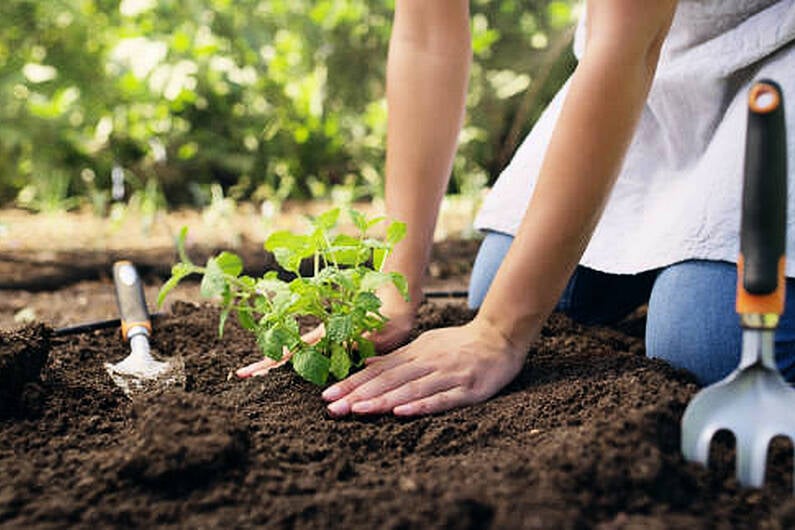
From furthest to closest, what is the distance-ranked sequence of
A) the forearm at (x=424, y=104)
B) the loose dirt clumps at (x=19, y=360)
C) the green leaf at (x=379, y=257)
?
the forearm at (x=424, y=104) → the green leaf at (x=379, y=257) → the loose dirt clumps at (x=19, y=360)

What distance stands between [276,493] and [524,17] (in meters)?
3.34

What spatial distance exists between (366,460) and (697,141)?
40.5 inches

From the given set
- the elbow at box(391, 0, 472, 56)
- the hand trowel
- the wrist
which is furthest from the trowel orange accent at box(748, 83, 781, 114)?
the hand trowel

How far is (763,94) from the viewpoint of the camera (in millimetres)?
1204

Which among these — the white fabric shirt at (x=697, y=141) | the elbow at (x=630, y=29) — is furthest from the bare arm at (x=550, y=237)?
the white fabric shirt at (x=697, y=141)

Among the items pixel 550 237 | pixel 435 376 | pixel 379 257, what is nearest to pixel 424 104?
pixel 379 257

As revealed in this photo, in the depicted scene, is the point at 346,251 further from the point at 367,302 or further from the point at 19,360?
the point at 19,360

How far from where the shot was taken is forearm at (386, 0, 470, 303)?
6.70 ft

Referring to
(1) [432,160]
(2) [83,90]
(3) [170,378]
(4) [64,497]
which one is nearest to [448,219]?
(2) [83,90]

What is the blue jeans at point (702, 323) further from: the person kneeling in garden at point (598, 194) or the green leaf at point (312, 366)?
the green leaf at point (312, 366)

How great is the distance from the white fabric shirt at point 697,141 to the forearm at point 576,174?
0.33m

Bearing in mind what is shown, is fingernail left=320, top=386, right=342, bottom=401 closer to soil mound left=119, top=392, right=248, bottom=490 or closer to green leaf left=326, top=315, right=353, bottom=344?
green leaf left=326, top=315, right=353, bottom=344

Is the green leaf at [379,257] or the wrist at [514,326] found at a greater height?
the green leaf at [379,257]

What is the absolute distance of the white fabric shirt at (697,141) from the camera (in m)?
1.84
